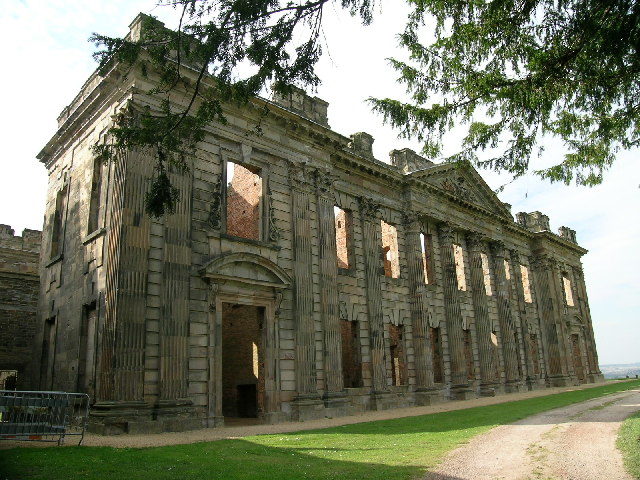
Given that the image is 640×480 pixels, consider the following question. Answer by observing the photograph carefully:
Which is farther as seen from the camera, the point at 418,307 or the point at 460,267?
the point at 460,267

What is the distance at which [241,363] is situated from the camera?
18000 millimetres

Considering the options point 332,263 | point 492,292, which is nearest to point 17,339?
point 332,263

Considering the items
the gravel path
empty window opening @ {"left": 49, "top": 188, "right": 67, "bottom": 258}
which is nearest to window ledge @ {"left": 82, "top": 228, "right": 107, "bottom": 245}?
empty window opening @ {"left": 49, "top": 188, "right": 67, "bottom": 258}

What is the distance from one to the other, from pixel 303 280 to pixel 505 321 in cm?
1564

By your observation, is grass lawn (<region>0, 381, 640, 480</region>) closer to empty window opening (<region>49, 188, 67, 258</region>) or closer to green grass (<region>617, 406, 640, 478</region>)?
green grass (<region>617, 406, 640, 478</region>)

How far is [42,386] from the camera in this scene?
1644 centimetres

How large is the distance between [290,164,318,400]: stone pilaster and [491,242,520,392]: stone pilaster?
1490cm

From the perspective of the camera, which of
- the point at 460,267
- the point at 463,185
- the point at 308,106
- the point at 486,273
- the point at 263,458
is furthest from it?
the point at 486,273

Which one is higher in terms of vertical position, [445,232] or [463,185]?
[463,185]

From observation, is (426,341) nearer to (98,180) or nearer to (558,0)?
(98,180)

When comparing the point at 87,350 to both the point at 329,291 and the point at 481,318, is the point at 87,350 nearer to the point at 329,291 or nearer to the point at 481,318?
the point at 329,291

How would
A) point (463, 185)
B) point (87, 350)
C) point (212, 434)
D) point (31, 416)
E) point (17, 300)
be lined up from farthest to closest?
point (463, 185) < point (17, 300) < point (87, 350) < point (212, 434) < point (31, 416)

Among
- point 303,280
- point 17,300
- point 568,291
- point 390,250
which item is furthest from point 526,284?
point 17,300

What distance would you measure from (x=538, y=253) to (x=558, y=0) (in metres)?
28.6
